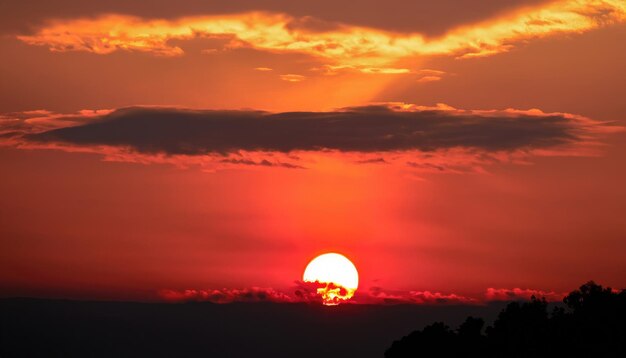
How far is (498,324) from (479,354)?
3628mm

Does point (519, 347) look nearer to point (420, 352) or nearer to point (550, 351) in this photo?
point (550, 351)

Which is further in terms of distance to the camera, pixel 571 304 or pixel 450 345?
pixel 450 345

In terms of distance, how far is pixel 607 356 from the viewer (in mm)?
104562

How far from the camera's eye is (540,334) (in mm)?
110062

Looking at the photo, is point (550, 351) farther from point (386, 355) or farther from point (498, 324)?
point (386, 355)

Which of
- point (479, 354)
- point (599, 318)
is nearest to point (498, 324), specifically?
point (479, 354)

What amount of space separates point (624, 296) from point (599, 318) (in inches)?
131

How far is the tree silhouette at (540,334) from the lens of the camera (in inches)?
4134

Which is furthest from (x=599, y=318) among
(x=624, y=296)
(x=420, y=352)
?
(x=420, y=352)

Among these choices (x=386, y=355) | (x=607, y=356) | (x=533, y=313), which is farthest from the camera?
(x=386, y=355)

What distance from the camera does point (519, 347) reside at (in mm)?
110500

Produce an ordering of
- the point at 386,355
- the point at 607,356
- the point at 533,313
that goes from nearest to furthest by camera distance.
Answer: the point at 607,356 → the point at 533,313 → the point at 386,355

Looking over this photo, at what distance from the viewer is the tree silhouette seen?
105 metres

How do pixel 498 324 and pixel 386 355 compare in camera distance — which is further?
pixel 386 355
